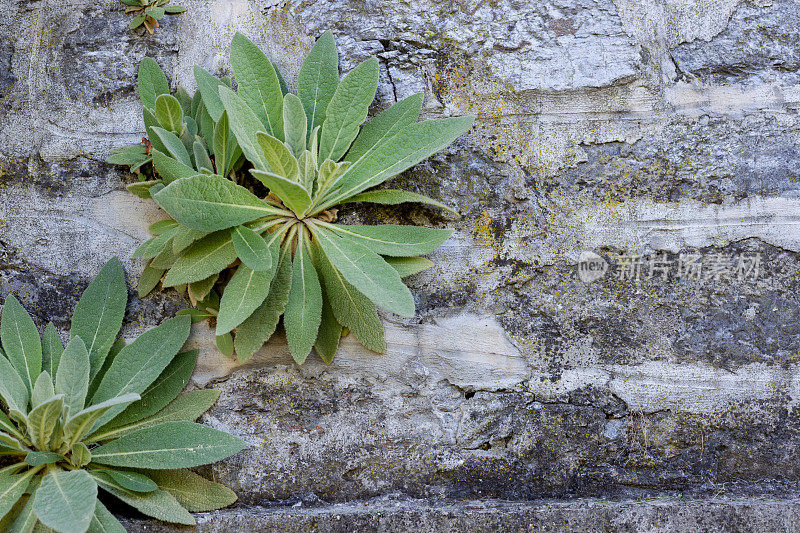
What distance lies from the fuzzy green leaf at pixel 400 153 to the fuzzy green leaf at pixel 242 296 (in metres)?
0.28

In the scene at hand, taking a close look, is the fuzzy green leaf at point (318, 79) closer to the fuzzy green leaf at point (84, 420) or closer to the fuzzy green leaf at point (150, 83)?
the fuzzy green leaf at point (150, 83)

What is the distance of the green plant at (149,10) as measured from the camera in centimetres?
192

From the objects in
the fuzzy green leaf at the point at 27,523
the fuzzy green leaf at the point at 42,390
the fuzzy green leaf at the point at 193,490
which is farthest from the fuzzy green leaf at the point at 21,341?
the fuzzy green leaf at the point at 193,490

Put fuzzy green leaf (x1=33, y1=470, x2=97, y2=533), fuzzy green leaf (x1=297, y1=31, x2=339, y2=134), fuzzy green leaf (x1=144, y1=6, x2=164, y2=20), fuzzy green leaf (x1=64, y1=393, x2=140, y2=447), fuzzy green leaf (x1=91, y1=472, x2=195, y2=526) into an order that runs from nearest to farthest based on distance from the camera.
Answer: fuzzy green leaf (x1=33, y1=470, x2=97, y2=533)
fuzzy green leaf (x1=64, y1=393, x2=140, y2=447)
fuzzy green leaf (x1=91, y1=472, x2=195, y2=526)
fuzzy green leaf (x1=297, y1=31, x2=339, y2=134)
fuzzy green leaf (x1=144, y1=6, x2=164, y2=20)

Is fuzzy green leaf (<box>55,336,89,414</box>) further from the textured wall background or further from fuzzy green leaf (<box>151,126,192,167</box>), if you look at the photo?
fuzzy green leaf (<box>151,126,192,167</box>)

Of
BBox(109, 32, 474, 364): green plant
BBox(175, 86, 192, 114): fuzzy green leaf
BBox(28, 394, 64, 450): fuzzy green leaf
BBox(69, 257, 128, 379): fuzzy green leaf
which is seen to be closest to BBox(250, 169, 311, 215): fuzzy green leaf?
BBox(109, 32, 474, 364): green plant

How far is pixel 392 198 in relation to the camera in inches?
68.1

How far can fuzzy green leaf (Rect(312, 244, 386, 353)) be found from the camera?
1675 mm

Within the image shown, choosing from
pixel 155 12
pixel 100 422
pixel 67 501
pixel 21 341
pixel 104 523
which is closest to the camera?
pixel 67 501

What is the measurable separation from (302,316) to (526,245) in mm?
713

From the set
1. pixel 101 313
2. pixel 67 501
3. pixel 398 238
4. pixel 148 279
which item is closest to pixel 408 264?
pixel 398 238

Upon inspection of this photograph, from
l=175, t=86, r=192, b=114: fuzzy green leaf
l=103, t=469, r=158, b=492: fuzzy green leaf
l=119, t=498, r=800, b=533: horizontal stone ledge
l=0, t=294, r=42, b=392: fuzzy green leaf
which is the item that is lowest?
l=119, t=498, r=800, b=533: horizontal stone ledge

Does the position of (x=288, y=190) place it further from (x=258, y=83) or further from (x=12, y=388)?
(x=12, y=388)

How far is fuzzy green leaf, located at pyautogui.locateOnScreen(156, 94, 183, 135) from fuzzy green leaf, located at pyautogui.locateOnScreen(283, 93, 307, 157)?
13.2 inches
